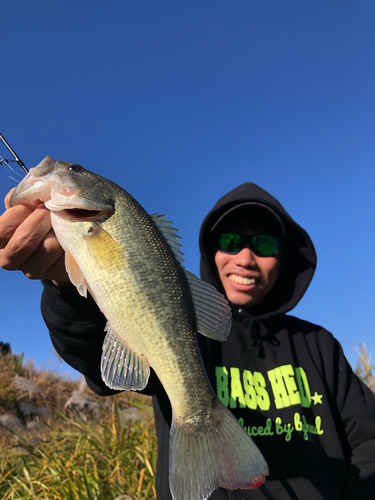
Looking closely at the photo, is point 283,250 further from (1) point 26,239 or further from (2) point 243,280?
(1) point 26,239

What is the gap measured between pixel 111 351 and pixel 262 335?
2103mm

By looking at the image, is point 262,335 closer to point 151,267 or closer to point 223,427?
point 223,427

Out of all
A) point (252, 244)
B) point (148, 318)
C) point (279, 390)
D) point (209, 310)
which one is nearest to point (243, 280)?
point (252, 244)

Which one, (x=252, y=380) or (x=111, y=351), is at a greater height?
(x=111, y=351)

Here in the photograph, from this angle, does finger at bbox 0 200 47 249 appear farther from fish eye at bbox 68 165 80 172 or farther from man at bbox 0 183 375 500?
fish eye at bbox 68 165 80 172

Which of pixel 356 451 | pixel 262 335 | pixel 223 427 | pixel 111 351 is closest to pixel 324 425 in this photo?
pixel 356 451

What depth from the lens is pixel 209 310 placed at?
5.85 feet

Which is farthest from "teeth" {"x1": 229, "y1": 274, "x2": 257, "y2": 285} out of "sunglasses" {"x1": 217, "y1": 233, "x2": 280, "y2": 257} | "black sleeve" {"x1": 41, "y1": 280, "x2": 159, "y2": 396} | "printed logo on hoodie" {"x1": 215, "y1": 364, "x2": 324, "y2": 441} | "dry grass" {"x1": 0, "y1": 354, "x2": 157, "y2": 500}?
"dry grass" {"x1": 0, "y1": 354, "x2": 157, "y2": 500}

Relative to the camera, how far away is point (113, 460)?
14.5 feet

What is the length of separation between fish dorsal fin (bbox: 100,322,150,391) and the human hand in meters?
0.50

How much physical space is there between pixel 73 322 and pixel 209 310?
0.90 m

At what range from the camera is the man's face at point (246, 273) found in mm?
3516

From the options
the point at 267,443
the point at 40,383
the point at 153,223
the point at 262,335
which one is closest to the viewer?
the point at 153,223

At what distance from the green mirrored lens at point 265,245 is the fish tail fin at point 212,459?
217cm
